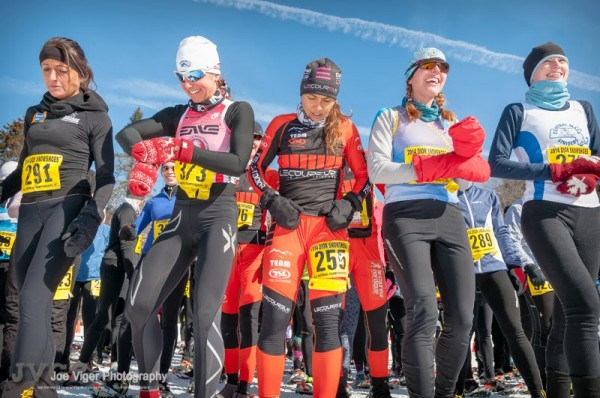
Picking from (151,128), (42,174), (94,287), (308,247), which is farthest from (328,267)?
(94,287)

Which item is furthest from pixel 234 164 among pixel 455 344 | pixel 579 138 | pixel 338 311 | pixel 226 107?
pixel 579 138

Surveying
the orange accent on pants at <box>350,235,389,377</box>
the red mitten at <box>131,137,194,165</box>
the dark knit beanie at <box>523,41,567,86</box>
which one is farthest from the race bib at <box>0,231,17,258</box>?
the dark knit beanie at <box>523,41,567,86</box>

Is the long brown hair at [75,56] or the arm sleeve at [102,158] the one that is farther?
the long brown hair at [75,56]

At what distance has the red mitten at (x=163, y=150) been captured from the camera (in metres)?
Result: 3.53

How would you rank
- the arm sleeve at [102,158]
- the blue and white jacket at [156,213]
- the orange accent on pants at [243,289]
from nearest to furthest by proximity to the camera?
the arm sleeve at [102,158]
the orange accent on pants at [243,289]
the blue and white jacket at [156,213]

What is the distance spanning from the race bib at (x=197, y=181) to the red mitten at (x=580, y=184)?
2.57 meters

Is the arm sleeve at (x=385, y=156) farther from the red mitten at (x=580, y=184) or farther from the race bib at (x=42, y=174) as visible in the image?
the race bib at (x=42, y=174)

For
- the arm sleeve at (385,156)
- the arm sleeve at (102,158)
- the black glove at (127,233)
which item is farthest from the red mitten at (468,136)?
the black glove at (127,233)

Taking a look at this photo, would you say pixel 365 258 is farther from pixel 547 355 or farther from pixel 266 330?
pixel 547 355

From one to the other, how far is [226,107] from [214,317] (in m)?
1.65

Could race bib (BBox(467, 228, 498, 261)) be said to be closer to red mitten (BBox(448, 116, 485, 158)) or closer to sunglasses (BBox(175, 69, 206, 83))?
red mitten (BBox(448, 116, 485, 158))

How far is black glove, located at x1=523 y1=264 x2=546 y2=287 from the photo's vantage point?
16.8ft

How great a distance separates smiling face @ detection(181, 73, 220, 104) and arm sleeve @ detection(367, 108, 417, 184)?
1.34 metres

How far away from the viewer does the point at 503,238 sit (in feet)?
19.8
